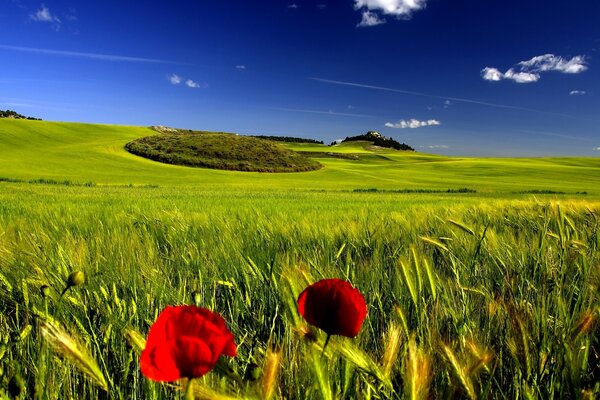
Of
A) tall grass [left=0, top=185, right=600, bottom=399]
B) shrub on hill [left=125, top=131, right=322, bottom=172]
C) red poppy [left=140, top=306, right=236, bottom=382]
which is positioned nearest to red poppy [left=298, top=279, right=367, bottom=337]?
tall grass [left=0, top=185, right=600, bottom=399]

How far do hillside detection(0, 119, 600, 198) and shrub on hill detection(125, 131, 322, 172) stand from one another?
2529 mm

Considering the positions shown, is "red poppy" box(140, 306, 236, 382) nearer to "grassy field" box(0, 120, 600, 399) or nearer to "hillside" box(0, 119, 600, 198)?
"grassy field" box(0, 120, 600, 399)

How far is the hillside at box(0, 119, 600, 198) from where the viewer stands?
27250mm

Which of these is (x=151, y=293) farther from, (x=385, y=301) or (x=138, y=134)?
(x=138, y=134)

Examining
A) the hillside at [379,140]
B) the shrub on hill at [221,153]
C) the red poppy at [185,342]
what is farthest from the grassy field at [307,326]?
the hillside at [379,140]

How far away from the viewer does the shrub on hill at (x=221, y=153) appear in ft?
142

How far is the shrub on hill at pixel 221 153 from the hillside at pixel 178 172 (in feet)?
8.30

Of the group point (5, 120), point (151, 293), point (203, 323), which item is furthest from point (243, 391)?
point (5, 120)

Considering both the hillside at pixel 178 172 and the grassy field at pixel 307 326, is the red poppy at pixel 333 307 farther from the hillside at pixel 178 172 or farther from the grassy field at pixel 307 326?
the hillside at pixel 178 172

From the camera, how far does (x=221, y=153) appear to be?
159ft

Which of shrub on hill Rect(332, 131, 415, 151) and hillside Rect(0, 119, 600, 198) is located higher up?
shrub on hill Rect(332, 131, 415, 151)

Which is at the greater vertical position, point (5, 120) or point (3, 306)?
point (5, 120)

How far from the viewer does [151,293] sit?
4.40 feet

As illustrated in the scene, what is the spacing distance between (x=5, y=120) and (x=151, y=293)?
194 ft
